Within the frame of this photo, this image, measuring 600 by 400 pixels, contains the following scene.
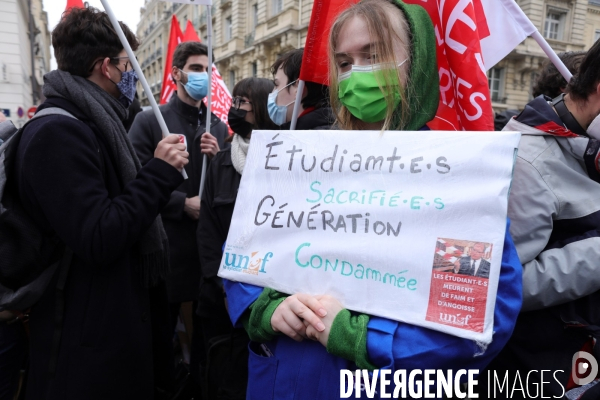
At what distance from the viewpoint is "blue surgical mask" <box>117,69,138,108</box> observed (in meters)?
1.92

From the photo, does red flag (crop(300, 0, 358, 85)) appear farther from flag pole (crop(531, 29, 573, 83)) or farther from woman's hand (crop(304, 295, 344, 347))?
woman's hand (crop(304, 295, 344, 347))

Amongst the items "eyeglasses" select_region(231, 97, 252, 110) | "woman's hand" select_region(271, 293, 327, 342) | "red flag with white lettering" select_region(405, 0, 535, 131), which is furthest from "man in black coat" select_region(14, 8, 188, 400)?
"red flag with white lettering" select_region(405, 0, 535, 131)

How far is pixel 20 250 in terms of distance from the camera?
1.54 metres

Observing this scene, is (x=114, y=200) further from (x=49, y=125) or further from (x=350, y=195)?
(x=350, y=195)

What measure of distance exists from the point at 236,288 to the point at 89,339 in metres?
0.74

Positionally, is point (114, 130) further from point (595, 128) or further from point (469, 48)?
point (595, 128)

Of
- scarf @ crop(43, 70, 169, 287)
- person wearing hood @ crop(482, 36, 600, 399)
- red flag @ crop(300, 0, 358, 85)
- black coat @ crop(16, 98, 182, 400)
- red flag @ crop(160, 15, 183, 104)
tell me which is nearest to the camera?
person wearing hood @ crop(482, 36, 600, 399)

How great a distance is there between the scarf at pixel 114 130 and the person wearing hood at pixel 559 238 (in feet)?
4.61

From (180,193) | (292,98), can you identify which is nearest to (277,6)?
(180,193)

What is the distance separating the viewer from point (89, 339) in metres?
1.58

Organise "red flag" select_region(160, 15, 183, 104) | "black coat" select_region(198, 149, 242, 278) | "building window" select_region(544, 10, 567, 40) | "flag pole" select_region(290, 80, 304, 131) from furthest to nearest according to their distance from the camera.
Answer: "building window" select_region(544, 10, 567, 40), "red flag" select_region(160, 15, 183, 104), "black coat" select_region(198, 149, 242, 278), "flag pole" select_region(290, 80, 304, 131)

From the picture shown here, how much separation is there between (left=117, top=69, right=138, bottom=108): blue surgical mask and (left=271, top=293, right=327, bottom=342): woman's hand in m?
1.39

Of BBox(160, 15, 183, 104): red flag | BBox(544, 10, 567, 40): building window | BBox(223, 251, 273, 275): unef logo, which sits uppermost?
BBox(544, 10, 567, 40): building window

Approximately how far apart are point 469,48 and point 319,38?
730 millimetres
